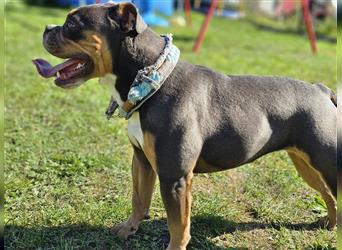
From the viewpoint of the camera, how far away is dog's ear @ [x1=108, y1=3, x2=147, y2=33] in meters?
3.18

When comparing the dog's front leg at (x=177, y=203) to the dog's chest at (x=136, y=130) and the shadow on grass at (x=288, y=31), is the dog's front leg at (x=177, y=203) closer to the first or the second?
the dog's chest at (x=136, y=130)

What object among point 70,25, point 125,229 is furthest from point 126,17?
point 125,229

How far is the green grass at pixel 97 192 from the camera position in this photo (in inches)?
155

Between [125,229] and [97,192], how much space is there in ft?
2.50

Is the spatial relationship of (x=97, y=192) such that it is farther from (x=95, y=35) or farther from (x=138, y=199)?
(x=95, y=35)

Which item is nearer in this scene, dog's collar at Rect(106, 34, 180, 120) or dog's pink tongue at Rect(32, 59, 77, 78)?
dog's collar at Rect(106, 34, 180, 120)

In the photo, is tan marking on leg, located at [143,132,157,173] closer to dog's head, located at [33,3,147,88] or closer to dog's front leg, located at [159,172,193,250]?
dog's front leg, located at [159,172,193,250]

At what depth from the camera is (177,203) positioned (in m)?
3.36

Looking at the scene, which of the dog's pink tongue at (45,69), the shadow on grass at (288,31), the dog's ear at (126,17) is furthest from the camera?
the shadow on grass at (288,31)

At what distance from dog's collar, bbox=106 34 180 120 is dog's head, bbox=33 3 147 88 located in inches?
9.0

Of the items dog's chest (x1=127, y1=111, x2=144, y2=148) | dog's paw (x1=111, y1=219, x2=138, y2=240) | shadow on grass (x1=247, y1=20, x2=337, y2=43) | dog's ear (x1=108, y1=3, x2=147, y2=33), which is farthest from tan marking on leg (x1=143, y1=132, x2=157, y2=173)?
shadow on grass (x1=247, y1=20, x2=337, y2=43)

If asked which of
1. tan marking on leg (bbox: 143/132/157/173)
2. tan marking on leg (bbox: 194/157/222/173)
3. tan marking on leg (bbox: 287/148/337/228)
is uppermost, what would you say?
tan marking on leg (bbox: 143/132/157/173)

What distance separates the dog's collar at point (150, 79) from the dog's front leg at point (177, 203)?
0.55 m

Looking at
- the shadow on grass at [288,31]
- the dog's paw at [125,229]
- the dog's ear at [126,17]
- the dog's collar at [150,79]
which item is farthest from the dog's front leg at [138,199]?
the shadow on grass at [288,31]
